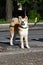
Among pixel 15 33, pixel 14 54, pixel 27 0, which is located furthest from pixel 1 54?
pixel 27 0

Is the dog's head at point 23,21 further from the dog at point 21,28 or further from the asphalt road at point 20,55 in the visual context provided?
the asphalt road at point 20,55

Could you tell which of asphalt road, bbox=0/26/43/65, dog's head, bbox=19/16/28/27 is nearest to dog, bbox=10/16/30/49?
dog's head, bbox=19/16/28/27

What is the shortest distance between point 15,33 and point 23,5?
67.7 feet

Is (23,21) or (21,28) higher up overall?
(23,21)

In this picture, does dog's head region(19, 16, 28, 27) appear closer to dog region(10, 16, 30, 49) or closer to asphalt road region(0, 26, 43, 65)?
dog region(10, 16, 30, 49)

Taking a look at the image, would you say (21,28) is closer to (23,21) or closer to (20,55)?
(23,21)

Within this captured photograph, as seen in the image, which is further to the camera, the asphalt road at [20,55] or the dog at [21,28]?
the dog at [21,28]

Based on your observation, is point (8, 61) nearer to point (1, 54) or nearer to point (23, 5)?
point (1, 54)

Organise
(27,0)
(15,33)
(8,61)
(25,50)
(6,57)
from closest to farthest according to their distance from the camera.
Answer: (8,61) → (6,57) → (25,50) → (15,33) → (27,0)

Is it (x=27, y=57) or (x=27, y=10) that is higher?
(x=27, y=57)

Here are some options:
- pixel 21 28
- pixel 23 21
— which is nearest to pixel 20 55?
A: pixel 23 21

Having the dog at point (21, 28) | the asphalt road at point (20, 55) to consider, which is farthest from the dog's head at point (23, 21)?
the asphalt road at point (20, 55)

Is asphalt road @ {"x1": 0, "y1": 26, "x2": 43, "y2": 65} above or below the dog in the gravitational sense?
below

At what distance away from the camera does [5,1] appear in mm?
33906
